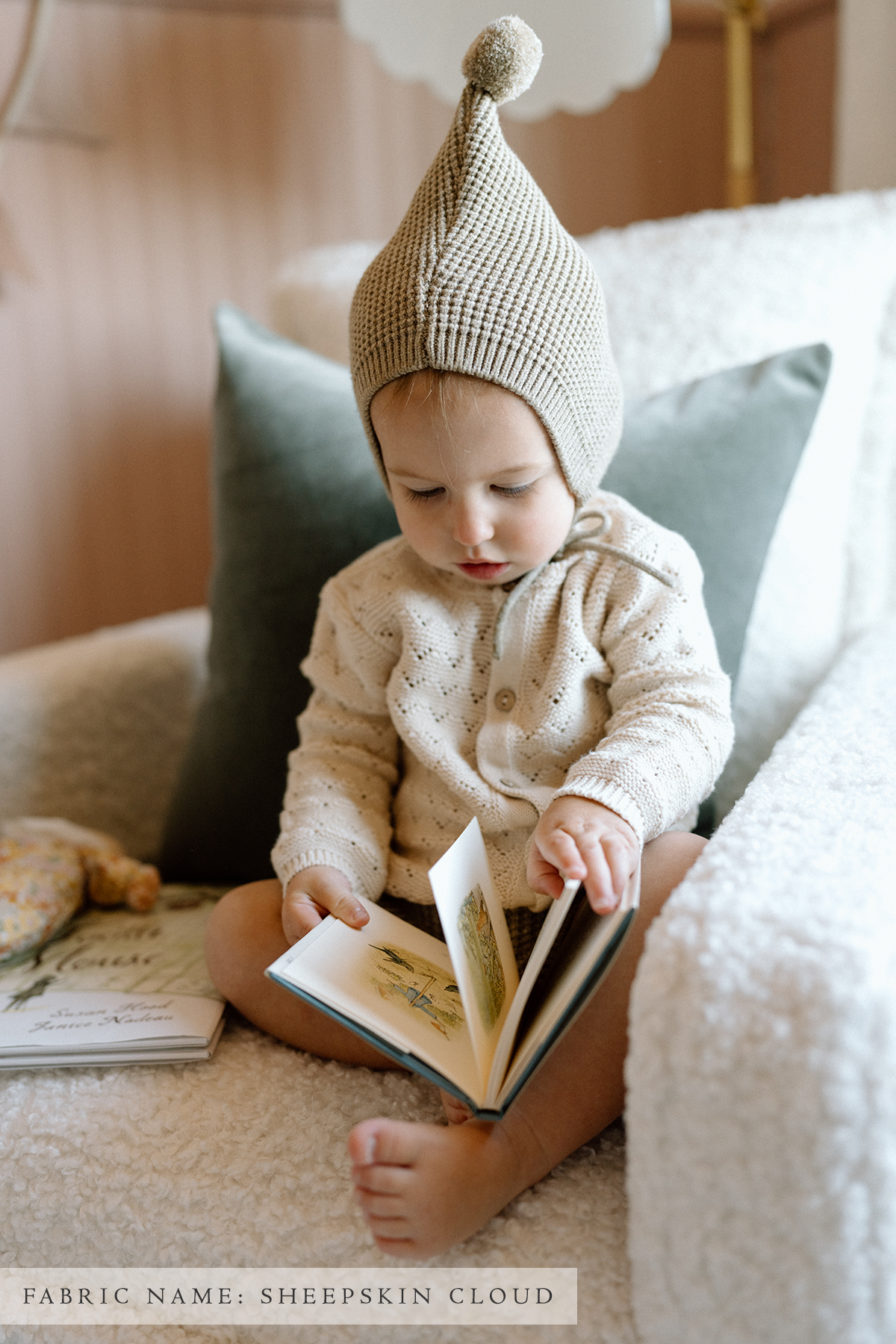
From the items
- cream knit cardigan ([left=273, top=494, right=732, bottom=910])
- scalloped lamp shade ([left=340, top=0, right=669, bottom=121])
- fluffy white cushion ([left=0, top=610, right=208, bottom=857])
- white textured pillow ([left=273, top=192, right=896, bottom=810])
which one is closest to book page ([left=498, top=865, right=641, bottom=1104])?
cream knit cardigan ([left=273, top=494, right=732, bottom=910])

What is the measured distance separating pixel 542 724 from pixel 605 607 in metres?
0.10

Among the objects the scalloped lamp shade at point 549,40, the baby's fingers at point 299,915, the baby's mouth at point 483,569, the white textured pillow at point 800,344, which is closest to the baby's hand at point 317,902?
the baby's fingers at point 299,915

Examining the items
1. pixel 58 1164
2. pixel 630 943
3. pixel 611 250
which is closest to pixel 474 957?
pixel 630 943

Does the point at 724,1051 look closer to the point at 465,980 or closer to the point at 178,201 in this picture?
the point at 465,980

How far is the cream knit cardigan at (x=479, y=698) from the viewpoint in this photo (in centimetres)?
74

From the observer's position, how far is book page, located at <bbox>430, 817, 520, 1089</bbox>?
1.91 feet

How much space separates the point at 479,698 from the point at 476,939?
233 mm

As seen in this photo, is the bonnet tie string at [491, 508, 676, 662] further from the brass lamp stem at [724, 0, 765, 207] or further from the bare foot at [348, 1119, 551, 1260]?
the brass lamp stem at [724, 0, 765, 207]

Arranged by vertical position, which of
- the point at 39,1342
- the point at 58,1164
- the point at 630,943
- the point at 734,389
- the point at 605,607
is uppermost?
the point at 734,389

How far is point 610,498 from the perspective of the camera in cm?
84

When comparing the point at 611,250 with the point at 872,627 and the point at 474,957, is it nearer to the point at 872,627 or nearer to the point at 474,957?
the point at 872,627

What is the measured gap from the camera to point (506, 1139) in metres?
0.59

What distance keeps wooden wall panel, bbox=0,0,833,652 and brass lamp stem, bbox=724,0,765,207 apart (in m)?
0.21

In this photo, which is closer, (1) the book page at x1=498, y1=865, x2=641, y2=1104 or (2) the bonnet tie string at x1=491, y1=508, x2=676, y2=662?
(1) the book page at x1=498, y1=865, x2=641, y2=1104
